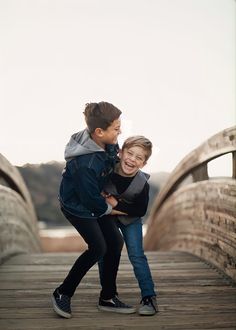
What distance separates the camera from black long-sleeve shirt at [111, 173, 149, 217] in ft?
8.30

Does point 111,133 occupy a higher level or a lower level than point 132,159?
higher

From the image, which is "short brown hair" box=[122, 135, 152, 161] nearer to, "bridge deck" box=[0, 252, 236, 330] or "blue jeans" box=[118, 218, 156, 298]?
"blue jeans" box=[118, 218, 156, 298]

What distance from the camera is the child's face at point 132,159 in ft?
8.10

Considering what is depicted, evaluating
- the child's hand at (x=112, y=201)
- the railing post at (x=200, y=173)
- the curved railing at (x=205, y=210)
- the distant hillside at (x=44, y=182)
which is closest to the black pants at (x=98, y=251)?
the child's hand at (x=112, y=201)

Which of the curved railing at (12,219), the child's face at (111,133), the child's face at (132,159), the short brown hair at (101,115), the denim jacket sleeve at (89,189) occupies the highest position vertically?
the short brown hair at (101,115)

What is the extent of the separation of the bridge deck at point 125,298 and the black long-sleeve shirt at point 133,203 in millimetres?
590

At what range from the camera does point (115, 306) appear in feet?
8.45

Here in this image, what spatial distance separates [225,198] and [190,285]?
2.36 feet

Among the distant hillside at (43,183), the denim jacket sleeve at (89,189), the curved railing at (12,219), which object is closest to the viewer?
the denim jacket sleeve at (89,189)

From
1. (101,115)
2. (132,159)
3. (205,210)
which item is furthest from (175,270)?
(101,115)

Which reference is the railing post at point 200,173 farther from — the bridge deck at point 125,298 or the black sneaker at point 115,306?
the black sneaker at point 115,306

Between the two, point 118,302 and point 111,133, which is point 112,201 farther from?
point 118,302

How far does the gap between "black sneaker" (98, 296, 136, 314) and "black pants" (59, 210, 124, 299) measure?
0.03m

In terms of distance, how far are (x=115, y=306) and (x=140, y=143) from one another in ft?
3.14
